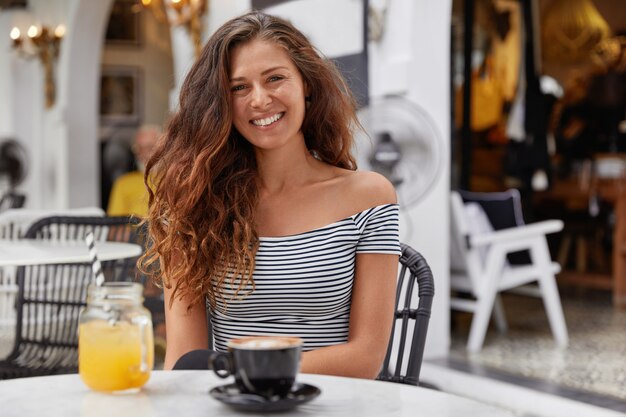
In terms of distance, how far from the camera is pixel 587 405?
3.62 metres

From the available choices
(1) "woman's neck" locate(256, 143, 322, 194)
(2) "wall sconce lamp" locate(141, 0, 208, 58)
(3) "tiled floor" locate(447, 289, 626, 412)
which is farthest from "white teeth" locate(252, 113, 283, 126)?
(2) "wall sconce lamp" locate(141, 0, 208, 58)

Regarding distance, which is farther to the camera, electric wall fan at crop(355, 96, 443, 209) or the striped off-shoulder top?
electric wall fan at crop(355, 96, 443, 209)

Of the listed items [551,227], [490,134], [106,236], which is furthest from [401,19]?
[490,134]

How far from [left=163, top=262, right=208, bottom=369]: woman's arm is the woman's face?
1.10 ft

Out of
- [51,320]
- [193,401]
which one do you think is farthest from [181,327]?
[51,320]

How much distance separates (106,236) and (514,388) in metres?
1.85

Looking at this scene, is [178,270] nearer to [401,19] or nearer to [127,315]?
[127,315]

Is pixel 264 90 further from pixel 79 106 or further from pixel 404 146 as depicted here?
pixel 79 106

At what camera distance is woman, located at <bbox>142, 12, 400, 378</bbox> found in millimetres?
1681

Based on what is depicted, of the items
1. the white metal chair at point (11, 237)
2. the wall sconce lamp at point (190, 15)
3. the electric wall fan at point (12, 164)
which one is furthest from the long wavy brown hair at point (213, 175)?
the electric wall fan at point (12, 164)

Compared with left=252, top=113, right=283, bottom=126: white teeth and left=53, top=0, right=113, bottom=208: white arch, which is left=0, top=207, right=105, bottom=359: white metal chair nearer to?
left=252, top=113, right=283, bottom=126: white teeth

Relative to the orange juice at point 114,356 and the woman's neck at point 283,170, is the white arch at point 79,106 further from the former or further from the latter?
the orange juice at point 114,356

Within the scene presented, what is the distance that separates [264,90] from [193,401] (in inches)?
28.6

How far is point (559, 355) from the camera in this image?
15.4 feet
